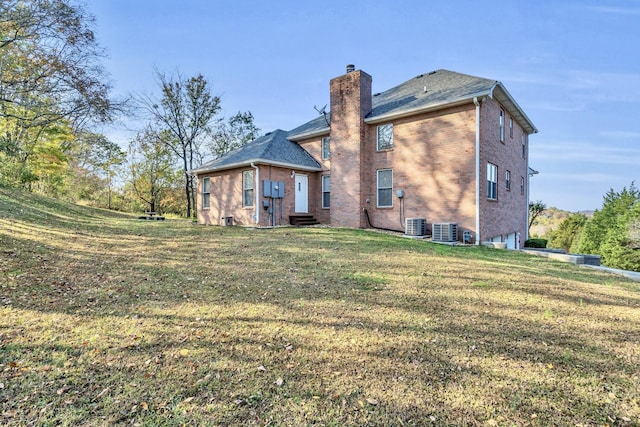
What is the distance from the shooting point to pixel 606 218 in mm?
24406

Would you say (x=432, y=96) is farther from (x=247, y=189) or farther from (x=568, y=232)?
(x=568, y=232)

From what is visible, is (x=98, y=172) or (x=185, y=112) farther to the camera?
(x=98, y=172)

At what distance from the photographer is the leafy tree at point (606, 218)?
23797mm

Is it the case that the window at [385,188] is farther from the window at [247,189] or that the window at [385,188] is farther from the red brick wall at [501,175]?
the window at [247,189]

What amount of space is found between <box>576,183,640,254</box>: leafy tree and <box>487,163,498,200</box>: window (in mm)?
17574

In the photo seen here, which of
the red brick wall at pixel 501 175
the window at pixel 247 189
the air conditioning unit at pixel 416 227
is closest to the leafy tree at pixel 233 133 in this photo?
the window at pixel 247 189

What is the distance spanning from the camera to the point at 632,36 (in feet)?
38.7

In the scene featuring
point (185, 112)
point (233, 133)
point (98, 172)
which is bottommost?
point (98, 172)

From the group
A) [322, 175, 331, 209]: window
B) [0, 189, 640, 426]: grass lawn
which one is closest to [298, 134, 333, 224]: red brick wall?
[322, 175, 331, 209]: window

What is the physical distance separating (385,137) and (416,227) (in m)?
4.05

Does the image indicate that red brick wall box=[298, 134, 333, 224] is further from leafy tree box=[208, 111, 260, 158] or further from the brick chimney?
leafy tree box=[208, 111, 260, 158]

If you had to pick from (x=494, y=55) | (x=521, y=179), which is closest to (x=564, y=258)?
(x=521, y=179)

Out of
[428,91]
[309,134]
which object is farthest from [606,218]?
[309,134]

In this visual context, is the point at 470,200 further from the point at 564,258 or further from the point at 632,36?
the point at 632,36
